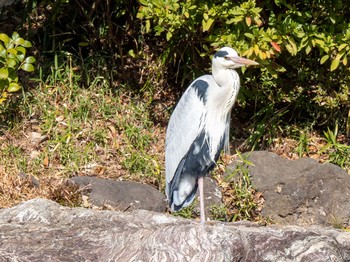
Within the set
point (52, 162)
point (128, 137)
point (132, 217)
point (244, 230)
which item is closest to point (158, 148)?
point (128, 137)

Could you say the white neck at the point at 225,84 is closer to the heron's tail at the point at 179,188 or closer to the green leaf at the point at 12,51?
the heron's tail at the point at 179,188

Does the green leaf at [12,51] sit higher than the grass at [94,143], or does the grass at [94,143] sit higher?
the green leaf at [12,51]

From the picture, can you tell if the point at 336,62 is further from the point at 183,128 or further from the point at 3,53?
the point at 3,53

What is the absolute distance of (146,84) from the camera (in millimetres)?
8914

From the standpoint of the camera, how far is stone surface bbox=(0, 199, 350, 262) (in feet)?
16.5

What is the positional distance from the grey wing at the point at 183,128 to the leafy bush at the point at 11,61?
154cm

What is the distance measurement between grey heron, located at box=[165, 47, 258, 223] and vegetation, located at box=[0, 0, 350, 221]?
810 millimetres

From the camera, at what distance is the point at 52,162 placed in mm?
7863

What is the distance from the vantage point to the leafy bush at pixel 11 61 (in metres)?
7.47

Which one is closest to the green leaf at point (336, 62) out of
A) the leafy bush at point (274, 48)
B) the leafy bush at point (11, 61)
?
the leafy bush at point (274, 48)

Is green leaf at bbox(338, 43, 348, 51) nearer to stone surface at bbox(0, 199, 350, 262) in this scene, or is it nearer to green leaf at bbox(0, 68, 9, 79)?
stone surface at bbox(0, 199, 350, 262)

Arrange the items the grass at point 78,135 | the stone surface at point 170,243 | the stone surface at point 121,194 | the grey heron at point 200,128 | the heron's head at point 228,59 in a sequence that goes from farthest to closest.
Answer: the grass at point 78,135
the stone surface at point 121,194
the grey heron at point 200,128
the heron's head at point 228,59
the stone surface at point 170,243

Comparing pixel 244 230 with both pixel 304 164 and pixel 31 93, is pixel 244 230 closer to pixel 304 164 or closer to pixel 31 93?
pixel 304 164

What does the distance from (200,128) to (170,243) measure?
1.66 meters
